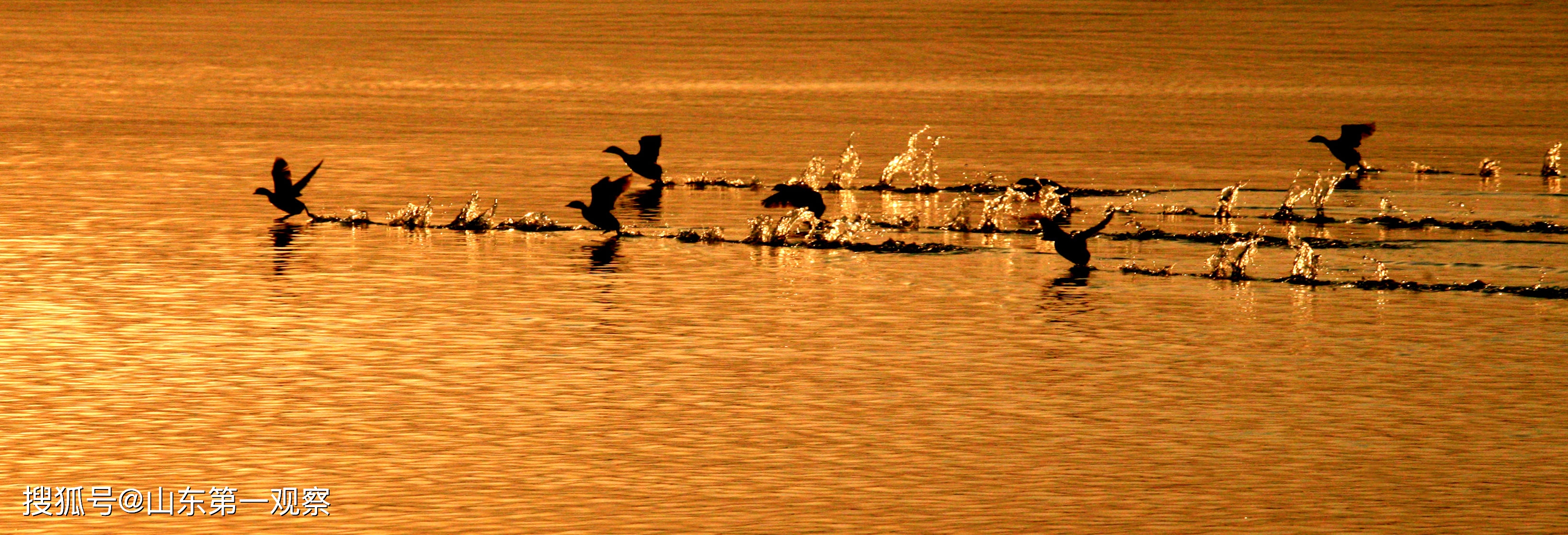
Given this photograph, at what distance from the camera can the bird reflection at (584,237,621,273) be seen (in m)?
19.7

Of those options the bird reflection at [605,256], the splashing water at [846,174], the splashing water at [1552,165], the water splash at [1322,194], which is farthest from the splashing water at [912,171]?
the splashing water at [1552,165]

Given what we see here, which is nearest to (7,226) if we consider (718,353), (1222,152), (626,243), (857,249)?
(626,243)

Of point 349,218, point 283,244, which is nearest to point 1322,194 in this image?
point 349,218

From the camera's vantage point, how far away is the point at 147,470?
10922 mm

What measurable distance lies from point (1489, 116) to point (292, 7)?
54143 millimetres

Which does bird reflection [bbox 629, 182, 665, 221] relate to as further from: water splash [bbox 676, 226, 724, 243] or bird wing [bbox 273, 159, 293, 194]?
bird wing [bbox 273, 159, 293, 194]

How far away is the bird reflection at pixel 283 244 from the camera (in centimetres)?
1945

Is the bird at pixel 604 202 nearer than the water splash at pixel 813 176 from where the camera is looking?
Yes

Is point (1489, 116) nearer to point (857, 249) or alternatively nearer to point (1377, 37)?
point (857, 249)

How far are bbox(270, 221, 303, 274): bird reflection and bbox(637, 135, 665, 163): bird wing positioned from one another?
489 cm

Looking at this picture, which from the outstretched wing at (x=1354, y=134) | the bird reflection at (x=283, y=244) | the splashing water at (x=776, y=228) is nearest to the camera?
the bird reflection at (x=283, y=244)

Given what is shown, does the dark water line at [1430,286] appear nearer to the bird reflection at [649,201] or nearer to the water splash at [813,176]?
the bird reflection at [649,201]

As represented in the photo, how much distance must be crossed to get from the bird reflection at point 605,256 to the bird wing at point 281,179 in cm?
309

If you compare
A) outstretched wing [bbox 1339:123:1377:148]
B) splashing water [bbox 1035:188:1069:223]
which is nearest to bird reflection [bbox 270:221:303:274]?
splashing water [bbox 1035:188:1069:223]
